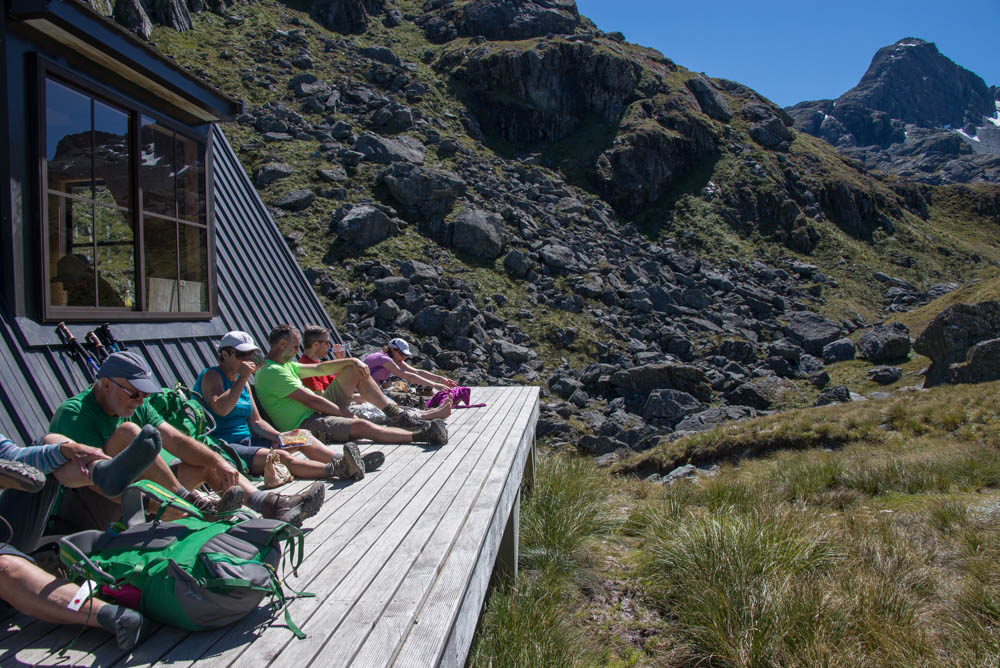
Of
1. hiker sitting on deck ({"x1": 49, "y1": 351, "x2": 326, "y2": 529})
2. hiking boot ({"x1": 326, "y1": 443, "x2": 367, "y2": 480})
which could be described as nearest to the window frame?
hiker sitting on deck ({"x1": 49, "y1": 351, "x2": 326, "y2": 529})

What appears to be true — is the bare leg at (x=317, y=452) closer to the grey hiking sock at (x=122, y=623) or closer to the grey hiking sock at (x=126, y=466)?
the grey hiking sock at (x=126, y=466)

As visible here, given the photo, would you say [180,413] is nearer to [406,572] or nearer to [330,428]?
[330,428]

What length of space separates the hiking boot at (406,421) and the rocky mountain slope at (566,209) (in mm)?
9522

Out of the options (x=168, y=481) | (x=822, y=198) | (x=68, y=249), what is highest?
(x=822, y=198)

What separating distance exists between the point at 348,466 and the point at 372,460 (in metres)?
0.28

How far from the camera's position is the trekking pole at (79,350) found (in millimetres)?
3914

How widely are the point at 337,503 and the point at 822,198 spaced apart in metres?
46.1

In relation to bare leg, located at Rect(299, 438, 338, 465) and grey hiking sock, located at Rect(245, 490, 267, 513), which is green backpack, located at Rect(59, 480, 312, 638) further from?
bare leg, located at Rect(299, 438, 338, 465)

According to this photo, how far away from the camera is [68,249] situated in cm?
415

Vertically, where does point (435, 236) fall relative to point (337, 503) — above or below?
above

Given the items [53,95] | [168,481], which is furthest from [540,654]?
[53,95]

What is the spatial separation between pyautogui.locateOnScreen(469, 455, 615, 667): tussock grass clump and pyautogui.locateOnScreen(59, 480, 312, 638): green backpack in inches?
65.6

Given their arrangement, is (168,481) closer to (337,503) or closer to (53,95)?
(337,503)

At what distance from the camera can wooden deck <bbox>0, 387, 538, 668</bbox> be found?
6.58 feet
